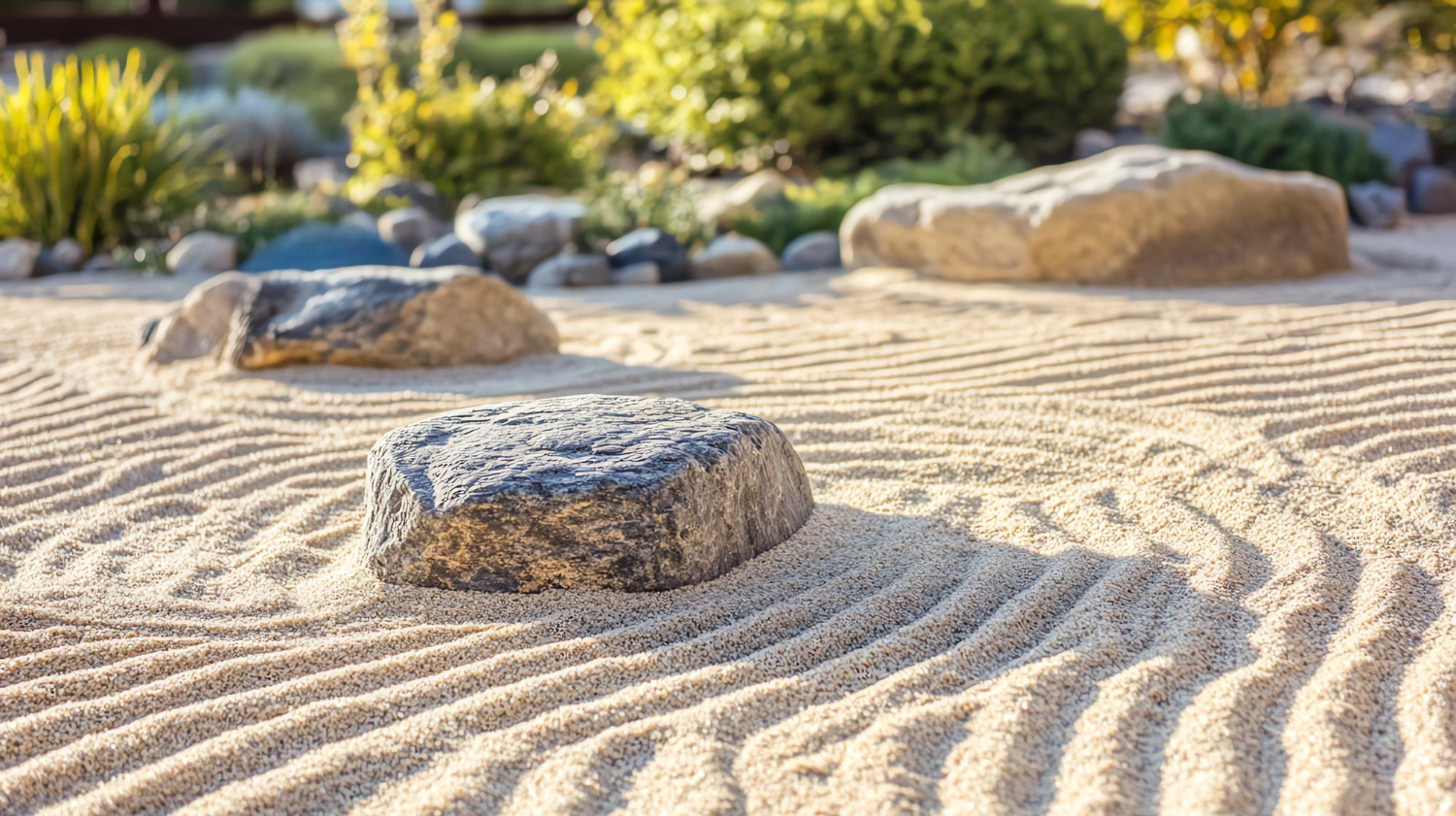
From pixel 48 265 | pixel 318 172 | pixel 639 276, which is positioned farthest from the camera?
pixel 318 172

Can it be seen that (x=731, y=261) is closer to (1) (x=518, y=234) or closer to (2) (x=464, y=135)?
(1) (x=518, y=234)

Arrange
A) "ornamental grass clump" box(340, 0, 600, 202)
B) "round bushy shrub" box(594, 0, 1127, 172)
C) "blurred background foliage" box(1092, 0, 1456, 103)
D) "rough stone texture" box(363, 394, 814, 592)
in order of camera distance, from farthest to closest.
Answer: "blurred background foliage" box(1092, 0, 1456, 103), "ornamental grass clump" box(340, 0, 600, 202), "round bushy shrub" box(594, 0, 1127, 172), "rough stone texture" box(363, 394, 814, 592)

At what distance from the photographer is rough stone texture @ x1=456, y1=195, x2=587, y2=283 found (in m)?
7.36

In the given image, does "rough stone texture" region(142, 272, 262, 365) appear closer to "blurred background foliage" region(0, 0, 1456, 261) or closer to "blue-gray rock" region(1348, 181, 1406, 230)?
"blurred background foliage" region(0, 0, 1456, 261)

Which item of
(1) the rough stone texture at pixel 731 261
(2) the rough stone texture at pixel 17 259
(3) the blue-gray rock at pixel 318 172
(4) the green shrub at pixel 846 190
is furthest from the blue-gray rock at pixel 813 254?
(3) the blue-gray rock at pixel 318 172

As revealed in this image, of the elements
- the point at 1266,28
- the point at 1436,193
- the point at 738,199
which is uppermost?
the point at 1266,28

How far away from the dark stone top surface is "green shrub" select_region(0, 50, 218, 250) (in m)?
5.91

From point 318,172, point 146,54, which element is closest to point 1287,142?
point 318,172

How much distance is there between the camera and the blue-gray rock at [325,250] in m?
7.31

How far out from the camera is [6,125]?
768cm

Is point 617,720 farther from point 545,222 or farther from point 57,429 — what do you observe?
point 545,222

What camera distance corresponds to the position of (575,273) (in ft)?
23.0

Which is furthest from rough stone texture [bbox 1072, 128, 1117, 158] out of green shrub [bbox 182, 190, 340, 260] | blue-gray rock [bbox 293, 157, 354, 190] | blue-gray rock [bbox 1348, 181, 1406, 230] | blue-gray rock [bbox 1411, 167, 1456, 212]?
blue-gray rock [bbox 293, 157, 354, 190]

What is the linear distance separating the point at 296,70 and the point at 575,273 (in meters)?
10.4
